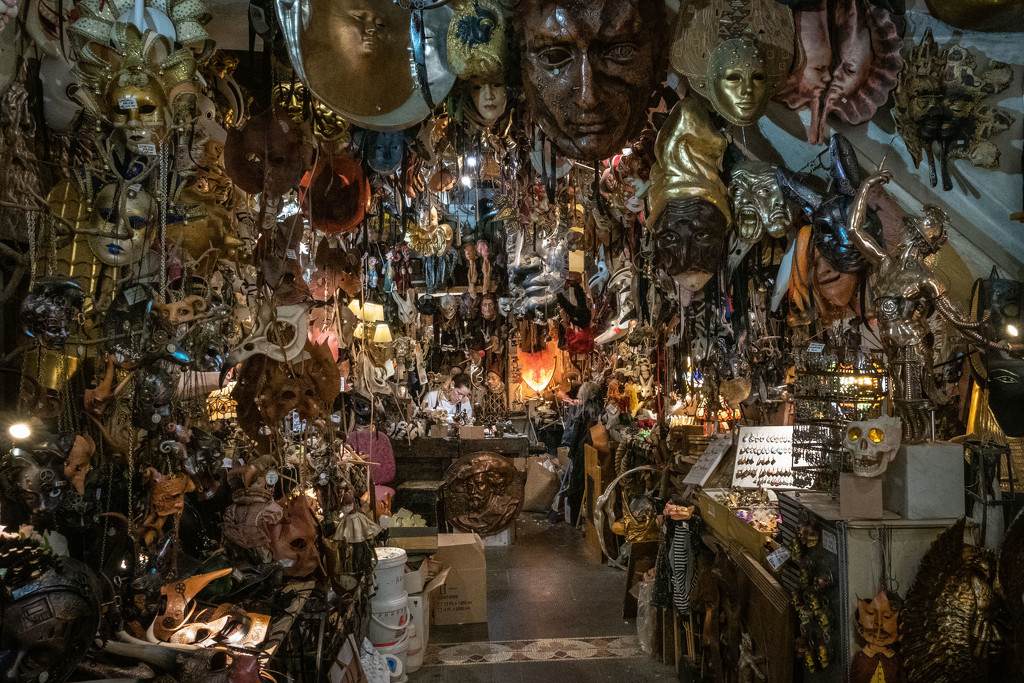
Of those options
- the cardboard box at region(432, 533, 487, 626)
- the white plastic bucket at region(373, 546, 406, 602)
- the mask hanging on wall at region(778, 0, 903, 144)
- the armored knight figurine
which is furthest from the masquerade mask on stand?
the cardboard box at region(432, 533, 487, 626)

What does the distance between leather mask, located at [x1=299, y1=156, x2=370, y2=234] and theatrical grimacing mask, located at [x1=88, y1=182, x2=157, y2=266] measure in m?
0.62

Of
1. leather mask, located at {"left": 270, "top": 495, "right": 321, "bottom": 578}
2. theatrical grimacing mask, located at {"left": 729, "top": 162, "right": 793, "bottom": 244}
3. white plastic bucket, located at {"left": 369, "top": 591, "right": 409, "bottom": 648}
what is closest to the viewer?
theatrical grimacing mask, located at {"left": 729, "top": 162, "right": 793, "bottom": 244}

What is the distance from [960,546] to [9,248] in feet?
10.7

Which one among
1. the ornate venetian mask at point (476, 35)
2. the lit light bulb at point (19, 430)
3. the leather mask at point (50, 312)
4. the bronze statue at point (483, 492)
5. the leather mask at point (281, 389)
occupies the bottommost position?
the bronze statue at point (483, 492)

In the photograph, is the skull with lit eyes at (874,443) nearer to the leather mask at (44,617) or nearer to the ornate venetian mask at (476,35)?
the ornate venetian mask at (476,35)

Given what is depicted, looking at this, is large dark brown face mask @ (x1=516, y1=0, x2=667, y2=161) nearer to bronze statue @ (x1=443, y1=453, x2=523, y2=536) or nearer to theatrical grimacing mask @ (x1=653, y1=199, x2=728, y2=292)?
theatrical grimacing mask @ (x1=653, y1=199, x2=728, y2=292)

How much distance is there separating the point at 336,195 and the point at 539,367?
8872 mm

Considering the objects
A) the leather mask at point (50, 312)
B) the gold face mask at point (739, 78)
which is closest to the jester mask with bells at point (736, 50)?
the gold face mask at point (739, 78)

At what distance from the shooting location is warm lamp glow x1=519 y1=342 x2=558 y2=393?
11562 mm

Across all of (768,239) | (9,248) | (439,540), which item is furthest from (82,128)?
(439,540)

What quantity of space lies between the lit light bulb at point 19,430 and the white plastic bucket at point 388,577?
2.77 metres

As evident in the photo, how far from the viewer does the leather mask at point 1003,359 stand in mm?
2375

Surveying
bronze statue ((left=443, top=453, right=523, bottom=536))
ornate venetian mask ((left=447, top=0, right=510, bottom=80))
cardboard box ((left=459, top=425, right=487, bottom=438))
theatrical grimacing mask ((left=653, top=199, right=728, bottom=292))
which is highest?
ornate venetian mask ((left=447, top=0, right=510, bottom=80))

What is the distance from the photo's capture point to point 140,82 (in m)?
2.13
